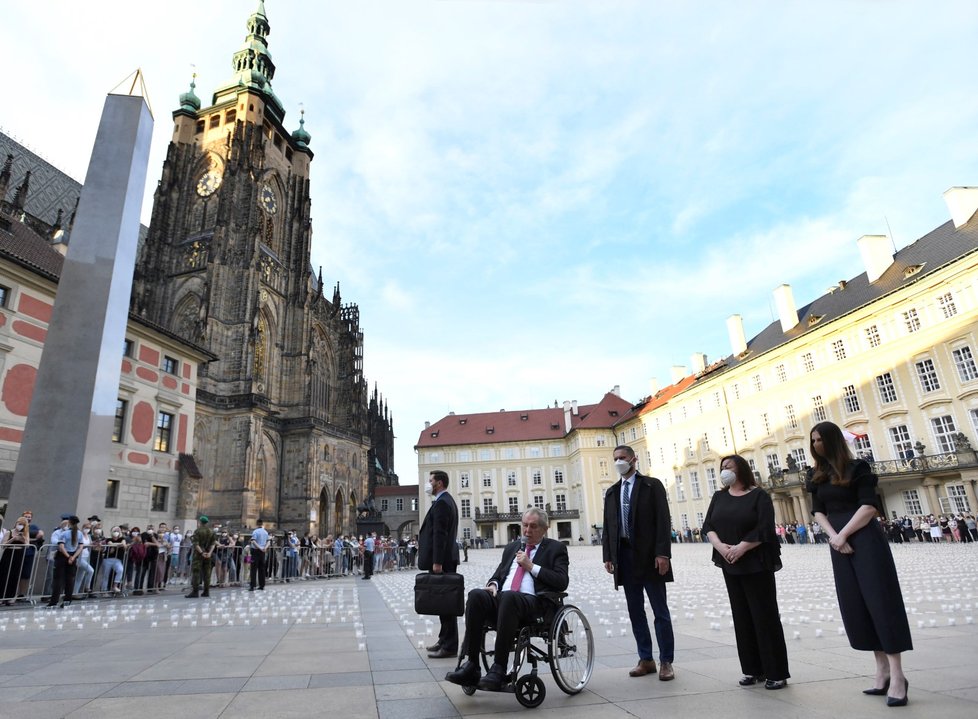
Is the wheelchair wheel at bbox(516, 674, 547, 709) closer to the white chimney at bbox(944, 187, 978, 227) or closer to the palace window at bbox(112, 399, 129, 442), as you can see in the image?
the palace window at bbox(112, 399, 129, 442)

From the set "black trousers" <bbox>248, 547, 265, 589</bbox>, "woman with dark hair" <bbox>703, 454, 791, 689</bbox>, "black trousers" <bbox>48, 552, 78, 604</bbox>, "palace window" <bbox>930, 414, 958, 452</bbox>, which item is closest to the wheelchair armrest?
"woman with dark hair" <bbox>703, 454, 791, 689</bbox>

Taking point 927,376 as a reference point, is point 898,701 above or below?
below

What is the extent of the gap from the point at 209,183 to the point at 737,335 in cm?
4516

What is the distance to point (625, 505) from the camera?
489 cm

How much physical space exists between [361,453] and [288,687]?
49013mm

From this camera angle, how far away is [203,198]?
1900 inches

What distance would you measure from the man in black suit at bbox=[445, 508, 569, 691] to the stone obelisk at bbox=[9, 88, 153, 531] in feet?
36.1

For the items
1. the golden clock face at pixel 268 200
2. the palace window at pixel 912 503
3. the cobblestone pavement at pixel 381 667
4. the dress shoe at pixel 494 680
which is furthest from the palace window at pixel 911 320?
the golden clock face at pixel 268 200

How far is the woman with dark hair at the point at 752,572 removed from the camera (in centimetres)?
392

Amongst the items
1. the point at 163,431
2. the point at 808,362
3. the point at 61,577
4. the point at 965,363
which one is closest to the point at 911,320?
the point at 965,363

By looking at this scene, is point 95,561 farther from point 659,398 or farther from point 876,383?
point 659,398

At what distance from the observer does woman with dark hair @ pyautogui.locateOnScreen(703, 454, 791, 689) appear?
3.92 metres

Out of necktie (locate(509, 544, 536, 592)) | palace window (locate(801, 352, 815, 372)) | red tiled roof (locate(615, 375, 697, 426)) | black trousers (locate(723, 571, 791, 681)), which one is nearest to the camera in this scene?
black trousers (locate(723, 571, 791, 681))

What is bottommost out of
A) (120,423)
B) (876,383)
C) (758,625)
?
(758,625)
